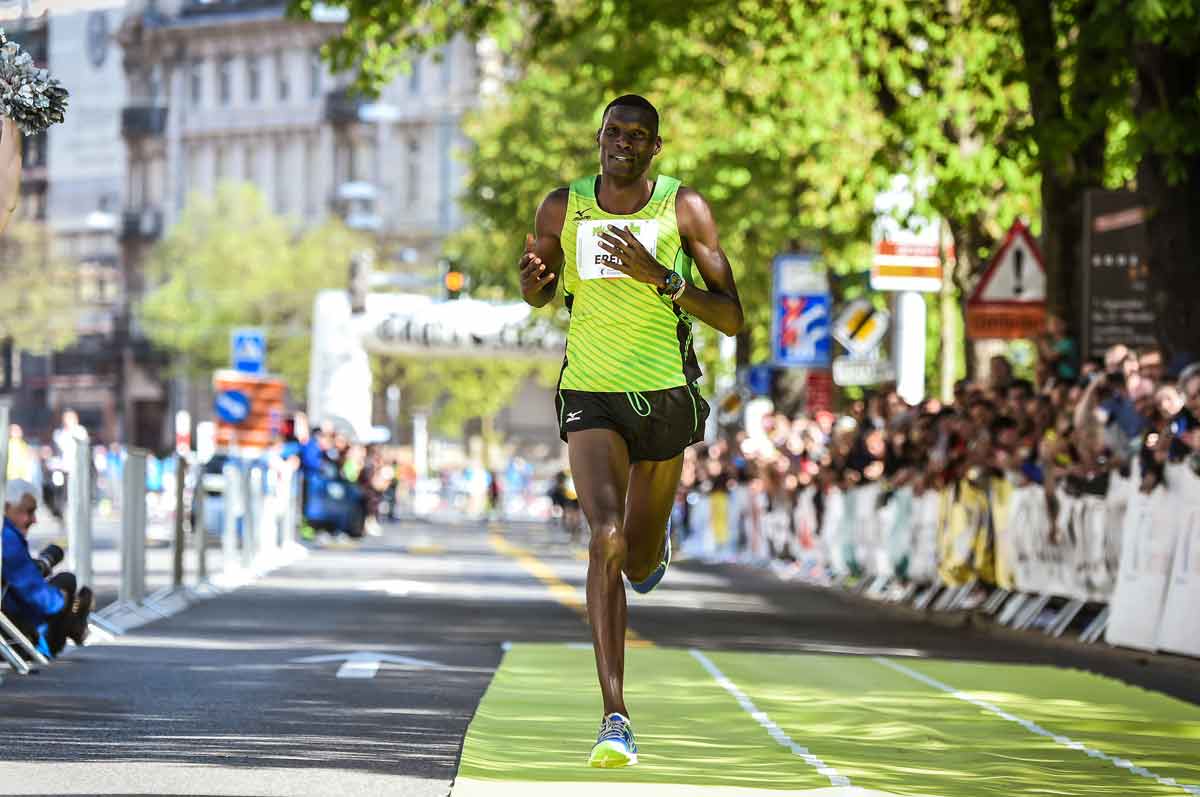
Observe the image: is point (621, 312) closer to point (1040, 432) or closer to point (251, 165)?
point (1040, 432)

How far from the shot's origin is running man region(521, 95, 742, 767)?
388 inches

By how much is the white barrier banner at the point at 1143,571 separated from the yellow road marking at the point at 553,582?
2850 millimetres

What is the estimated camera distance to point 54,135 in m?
125

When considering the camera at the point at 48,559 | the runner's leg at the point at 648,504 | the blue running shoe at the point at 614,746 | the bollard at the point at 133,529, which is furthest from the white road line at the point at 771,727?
the bollard at the point at 133,529

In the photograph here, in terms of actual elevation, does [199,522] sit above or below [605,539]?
below

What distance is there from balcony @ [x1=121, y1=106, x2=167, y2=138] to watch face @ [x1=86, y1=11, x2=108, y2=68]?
3.51 m

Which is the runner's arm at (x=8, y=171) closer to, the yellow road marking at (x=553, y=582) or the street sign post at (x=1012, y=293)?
the yellow road marking at (x=553, y=582)

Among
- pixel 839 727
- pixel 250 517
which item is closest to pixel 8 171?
pixel 839 727

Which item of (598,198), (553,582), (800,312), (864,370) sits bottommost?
(553,582)

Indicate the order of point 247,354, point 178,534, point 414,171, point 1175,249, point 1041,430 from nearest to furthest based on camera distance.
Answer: point 1041,430, point 1175,249, point 178,534, point 247,354, point 414,171

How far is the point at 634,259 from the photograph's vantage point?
9719mm

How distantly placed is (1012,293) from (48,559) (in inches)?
500

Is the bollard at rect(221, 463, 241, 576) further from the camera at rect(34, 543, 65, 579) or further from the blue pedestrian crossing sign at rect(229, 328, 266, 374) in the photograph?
the blue pedestrian crossing sign at rect(229, 328, 266, 374)

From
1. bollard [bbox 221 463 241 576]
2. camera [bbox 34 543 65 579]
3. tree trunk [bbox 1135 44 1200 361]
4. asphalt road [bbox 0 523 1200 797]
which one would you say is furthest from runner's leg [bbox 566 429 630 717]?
bollard [bbox 221 463 241 576]
